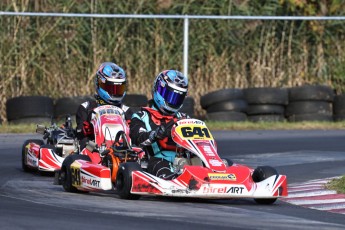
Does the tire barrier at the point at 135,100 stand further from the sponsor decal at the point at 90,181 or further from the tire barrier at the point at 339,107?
the sponsor decal at the point at 90,181

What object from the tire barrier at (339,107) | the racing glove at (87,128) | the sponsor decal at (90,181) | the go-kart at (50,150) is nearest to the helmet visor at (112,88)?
the racing glove at (87,128)

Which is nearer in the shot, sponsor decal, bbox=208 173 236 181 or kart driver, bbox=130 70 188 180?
sponsor decal, bbox=208 173 236 181

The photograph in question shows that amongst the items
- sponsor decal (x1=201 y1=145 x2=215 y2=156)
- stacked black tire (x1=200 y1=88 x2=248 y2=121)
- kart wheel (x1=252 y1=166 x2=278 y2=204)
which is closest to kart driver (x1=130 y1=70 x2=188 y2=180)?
sponsor decal (x1=201 y1=145 x2=215 y2=156)

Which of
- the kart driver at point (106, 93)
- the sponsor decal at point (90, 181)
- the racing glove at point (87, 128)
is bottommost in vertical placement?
the sponsor decal at point (90, 181)

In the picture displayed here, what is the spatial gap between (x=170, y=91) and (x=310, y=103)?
28.0ft

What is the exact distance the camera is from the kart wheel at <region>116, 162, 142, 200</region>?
29.5 feet

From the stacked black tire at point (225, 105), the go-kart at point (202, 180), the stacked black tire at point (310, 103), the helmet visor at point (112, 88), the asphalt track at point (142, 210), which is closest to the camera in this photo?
the asphalt track at point (142, 210)

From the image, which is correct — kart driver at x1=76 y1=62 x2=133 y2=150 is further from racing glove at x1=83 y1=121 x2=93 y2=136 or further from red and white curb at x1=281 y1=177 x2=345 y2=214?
red and white curb at x1=281 y1=177 x2=345 y2=214

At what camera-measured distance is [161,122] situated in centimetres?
1013

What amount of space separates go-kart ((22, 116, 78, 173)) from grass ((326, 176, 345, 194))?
109 inches

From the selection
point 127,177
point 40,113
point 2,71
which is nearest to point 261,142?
point 40,113

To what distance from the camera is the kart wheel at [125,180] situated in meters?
8.99

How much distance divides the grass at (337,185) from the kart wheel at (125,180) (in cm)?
186

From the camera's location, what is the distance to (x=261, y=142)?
15555 mm
